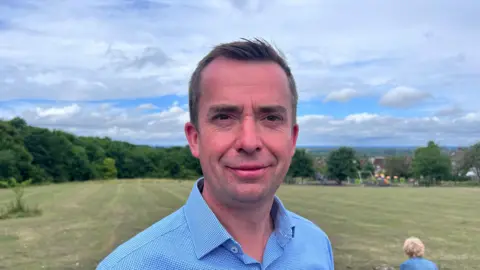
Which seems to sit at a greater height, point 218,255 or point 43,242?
point 218,255

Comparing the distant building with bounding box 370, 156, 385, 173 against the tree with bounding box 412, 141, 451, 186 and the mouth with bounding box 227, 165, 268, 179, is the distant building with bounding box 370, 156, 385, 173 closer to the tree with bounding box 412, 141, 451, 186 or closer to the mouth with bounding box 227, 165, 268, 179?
the tree with bounding box 412, 141, 451, 186

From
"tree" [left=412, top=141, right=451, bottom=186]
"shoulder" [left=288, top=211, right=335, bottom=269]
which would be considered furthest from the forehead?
"tree" [left=412, top=141, right=451, bottom=186]

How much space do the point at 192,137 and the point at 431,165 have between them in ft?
353

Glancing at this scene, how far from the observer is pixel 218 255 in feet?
5.82

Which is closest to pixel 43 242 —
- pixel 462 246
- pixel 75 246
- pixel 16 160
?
pixel 75 246

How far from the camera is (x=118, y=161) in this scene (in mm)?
114938

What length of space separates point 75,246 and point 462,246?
48.8ft

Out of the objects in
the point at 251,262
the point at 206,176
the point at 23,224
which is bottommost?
the point at 23,224

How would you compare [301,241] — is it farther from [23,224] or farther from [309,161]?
[309,161]

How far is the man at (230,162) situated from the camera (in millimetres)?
1739

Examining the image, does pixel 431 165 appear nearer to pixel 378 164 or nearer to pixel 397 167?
pixel 397 167

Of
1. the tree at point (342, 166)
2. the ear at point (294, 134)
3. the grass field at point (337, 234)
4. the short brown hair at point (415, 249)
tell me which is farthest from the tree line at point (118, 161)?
the ear at point (294, 134)

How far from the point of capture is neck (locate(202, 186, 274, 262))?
6.12ft

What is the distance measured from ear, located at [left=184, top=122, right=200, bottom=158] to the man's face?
0.21ft
